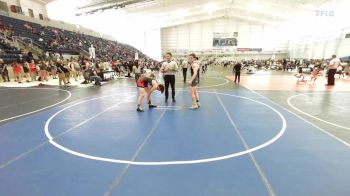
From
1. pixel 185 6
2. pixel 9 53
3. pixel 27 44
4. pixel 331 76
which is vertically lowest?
pixel 331 76

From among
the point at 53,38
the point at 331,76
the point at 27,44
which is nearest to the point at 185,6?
the point at 53,38

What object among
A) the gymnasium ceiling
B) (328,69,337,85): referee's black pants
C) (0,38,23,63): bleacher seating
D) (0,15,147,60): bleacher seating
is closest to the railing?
(0,15,147,60): bleacher seating

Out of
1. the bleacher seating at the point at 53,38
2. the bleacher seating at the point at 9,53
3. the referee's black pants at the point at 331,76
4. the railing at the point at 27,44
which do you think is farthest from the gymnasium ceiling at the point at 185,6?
the referee's black pants at the point at 331,76

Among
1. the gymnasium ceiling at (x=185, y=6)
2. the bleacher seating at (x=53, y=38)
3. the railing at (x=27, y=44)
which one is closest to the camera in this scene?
the railing at (x=27, y=44)

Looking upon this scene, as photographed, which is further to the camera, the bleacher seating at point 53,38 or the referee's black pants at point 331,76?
the bleacher seating at point 53,38

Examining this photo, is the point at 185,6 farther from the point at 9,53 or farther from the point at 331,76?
the point at 331,76

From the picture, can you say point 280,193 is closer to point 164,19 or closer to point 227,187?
point 227,187

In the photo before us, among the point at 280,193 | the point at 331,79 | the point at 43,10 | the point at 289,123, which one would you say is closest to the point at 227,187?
the point at 280,193

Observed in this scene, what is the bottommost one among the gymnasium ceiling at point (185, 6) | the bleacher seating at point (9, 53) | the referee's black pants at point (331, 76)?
the referee's black pants at point (331, 76)

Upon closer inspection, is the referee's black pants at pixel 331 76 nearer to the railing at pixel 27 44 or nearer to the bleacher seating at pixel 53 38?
the railing at pixel 27 44

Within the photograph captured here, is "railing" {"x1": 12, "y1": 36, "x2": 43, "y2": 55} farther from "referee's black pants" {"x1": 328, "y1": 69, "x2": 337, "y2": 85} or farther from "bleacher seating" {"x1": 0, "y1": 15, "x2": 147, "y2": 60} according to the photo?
"referee's black pants" {"x1": 328, "y1": 69, "x2": 337, "y2": 85}

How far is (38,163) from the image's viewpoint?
4.15m

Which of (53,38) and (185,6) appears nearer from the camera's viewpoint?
(53,38)

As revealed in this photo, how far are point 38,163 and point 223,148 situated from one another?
3.17 metres
